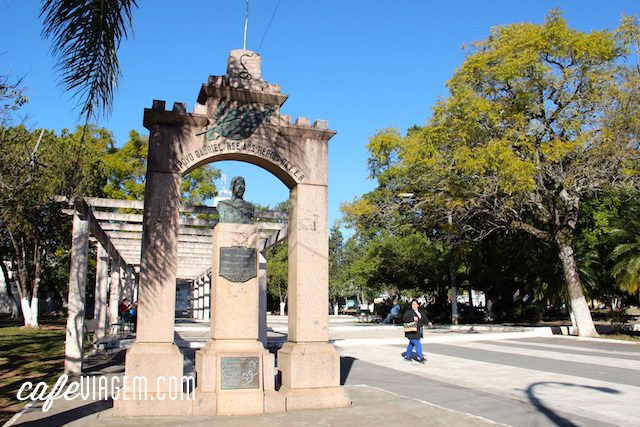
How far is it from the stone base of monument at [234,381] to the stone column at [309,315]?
1.32ft

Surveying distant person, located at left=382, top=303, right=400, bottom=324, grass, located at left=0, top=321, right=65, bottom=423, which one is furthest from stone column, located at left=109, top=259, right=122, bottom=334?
distant person, located at left=382, top=303, right=400, bottom=324

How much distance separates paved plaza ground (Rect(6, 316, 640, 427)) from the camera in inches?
291

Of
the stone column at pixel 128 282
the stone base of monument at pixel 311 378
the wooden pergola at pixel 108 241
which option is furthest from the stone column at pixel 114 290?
the stone base of monument at pixel 311 378

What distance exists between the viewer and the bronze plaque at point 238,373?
310 inches

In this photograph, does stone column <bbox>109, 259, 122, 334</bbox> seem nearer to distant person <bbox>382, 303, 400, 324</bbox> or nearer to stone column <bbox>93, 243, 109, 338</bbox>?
stone column <bbox>93, 243, 109, 338</bbox>

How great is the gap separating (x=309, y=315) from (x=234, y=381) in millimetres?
1618

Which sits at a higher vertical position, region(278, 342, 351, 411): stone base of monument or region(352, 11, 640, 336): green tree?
region(352, 11, 640, 336): green tree

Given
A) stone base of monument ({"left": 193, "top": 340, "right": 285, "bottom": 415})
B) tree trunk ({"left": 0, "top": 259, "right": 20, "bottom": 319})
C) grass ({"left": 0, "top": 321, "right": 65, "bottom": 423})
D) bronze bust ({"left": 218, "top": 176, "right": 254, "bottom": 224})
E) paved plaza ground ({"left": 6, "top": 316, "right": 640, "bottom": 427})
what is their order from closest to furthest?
1. paved plaza ground ({"left": 6, "top": 316, "right": 640, "bottom": 427})
2. stone base of monument ({"left": 193, "top": 340, "right": 285, "bottom": 415})
3. bronze bust ({"left": 218, "top": 176, "right": 254, "bottom": 224})
4. grass ({"left": 0, "top": 321, "right": 65, "bottom": 423})
5. tree trunk ({"left": 0, "top": 259, "right": 20, "bottom": 319})

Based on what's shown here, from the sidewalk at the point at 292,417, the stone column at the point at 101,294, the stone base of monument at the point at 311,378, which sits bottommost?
the sidewalk at the point at 292,417

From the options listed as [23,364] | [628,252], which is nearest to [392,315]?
[628,252]

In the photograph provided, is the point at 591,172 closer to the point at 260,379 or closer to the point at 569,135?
the point at 569,135

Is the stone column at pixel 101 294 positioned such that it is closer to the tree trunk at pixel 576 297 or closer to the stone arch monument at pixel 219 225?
the stone arch monument at pixel 219 225

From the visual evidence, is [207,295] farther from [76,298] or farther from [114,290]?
[76,298]

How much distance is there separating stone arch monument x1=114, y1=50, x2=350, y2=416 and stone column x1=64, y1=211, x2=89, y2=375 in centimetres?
502
